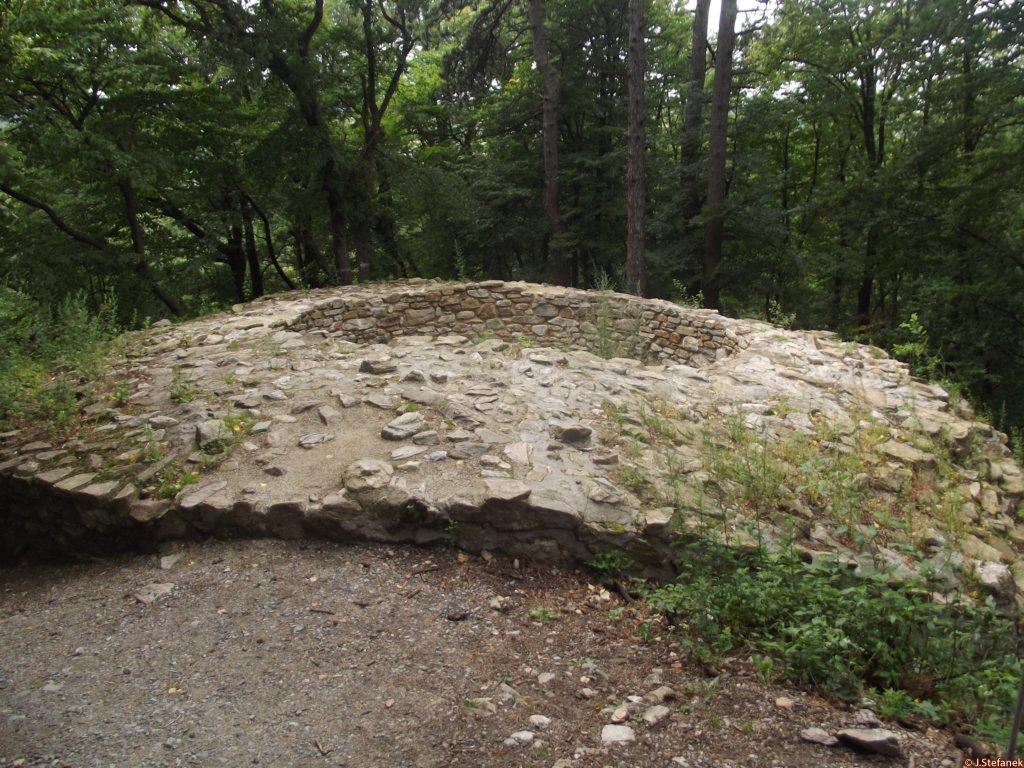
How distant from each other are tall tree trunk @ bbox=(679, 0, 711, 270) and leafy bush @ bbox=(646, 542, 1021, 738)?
1017cm

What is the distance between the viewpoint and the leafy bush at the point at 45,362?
15.6 feet

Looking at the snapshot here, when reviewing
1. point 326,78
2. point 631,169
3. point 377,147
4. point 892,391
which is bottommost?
point 892,391

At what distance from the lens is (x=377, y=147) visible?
42.0 feet

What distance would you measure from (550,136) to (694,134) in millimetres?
2934

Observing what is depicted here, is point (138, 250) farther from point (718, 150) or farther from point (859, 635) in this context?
point (859, 635)

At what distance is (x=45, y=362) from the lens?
18.9 feet

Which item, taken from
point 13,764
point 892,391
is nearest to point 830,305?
point 892,391

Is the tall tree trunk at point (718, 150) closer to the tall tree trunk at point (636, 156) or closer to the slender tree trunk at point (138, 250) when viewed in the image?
the tall tree trunk at point (636, 156)

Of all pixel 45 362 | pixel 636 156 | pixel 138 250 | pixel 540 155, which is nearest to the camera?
pixel 45 362

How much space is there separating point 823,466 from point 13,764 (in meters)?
4.48

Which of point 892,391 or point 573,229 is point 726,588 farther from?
point 573,229

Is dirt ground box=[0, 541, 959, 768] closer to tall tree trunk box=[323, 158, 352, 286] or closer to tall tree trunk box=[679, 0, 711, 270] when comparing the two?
tall tree trunk box=[323, 158, 352, 286]

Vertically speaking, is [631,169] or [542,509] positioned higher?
[631,169]

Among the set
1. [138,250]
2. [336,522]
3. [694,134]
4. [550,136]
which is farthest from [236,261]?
[336,522]
